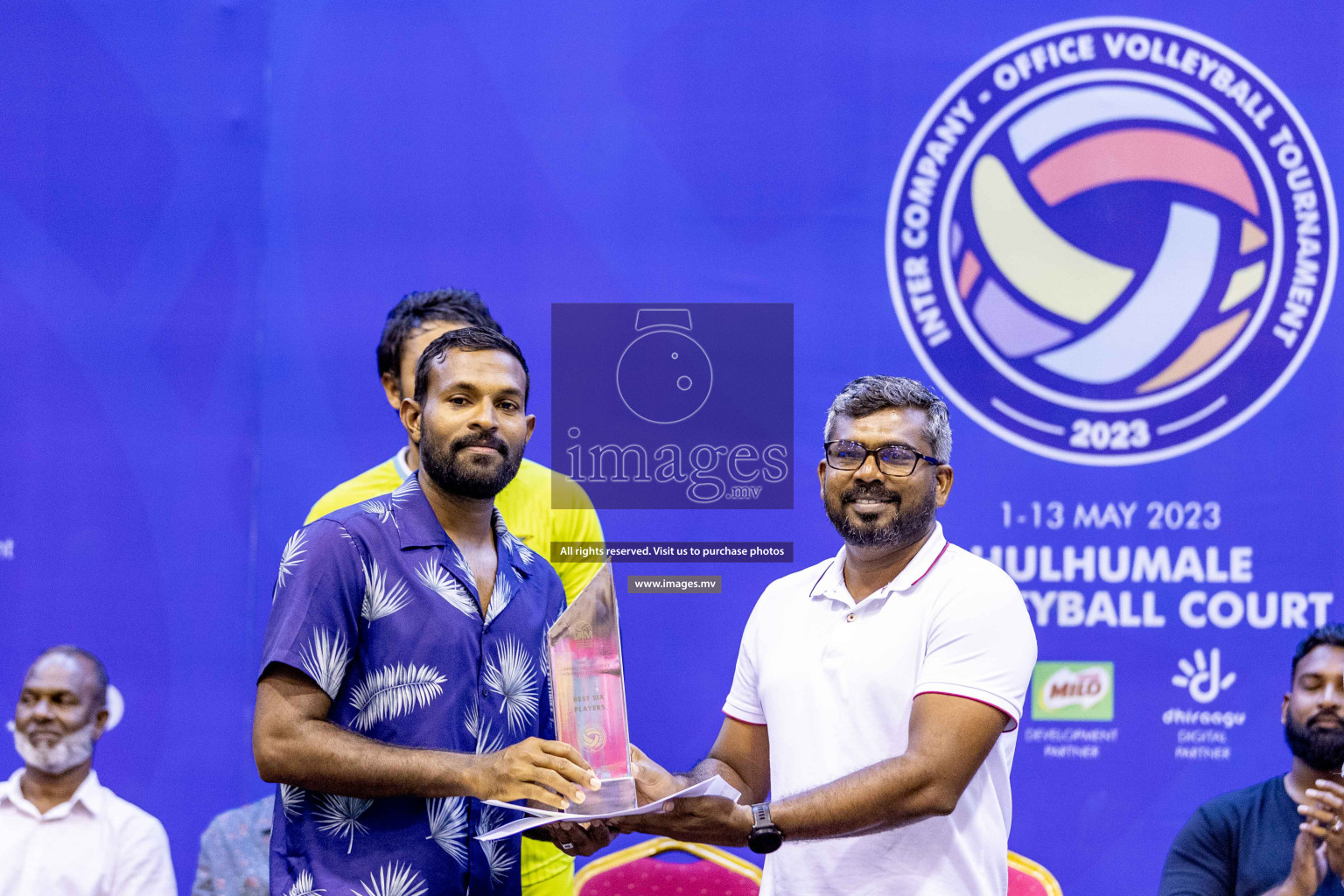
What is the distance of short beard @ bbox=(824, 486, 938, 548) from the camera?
7.32 ft

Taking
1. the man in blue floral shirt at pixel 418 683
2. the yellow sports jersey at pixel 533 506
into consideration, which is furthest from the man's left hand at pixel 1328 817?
the man in blue floral shirt at pixel 418 683

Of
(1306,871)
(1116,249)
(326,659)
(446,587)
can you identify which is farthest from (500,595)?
(1306,871)

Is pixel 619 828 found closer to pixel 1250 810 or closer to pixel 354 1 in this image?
pixel 1250 810

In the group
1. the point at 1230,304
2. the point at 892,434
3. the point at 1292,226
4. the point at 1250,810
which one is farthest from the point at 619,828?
the point at 1292,226

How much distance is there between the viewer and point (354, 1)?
3.31m

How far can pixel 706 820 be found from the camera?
199cm

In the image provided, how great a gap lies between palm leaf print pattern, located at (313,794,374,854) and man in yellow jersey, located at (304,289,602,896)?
4.03 feet

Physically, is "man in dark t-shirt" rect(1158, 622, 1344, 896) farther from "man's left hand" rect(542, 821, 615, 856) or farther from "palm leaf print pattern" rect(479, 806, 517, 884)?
"palm leaf print pattern" rect(479, 806, 517, 884)

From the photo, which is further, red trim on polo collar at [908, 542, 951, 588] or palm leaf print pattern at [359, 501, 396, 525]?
red trim on polo collar at [908, 542, 951, 588]

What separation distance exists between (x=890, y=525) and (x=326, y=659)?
1.10 meters

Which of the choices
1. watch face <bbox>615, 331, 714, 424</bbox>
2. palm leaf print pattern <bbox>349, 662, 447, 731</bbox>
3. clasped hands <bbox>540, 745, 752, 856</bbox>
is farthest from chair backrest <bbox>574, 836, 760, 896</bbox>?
palm leaf print pattern <bbox>349, 662, 447, 731</bbox>

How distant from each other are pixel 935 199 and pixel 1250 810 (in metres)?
1.98

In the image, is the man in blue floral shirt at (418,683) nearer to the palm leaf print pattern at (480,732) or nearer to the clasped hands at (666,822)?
the palm leaf print pattern at (480,732)
